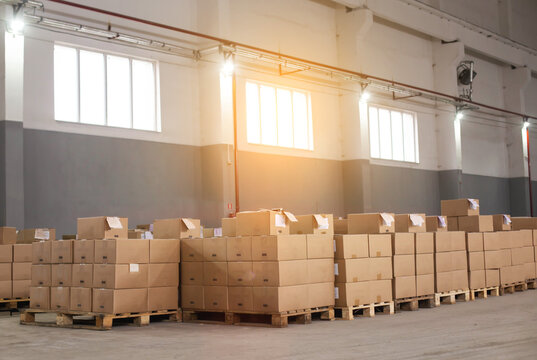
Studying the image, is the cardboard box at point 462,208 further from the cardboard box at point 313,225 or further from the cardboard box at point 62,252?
the cardboard box at point 62,252

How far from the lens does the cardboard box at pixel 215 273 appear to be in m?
9.38

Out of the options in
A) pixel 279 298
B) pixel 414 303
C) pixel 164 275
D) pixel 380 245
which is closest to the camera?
pixel 279 298

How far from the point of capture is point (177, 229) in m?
10.2

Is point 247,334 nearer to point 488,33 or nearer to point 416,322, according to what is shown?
point 416,322

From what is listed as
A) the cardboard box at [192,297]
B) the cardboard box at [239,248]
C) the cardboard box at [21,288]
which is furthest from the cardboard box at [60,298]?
the cardboard box at [239,248]

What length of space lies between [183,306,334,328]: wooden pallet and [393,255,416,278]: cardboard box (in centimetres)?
149

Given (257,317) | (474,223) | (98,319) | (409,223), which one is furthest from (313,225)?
(474,223)

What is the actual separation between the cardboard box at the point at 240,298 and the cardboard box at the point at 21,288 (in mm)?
4200

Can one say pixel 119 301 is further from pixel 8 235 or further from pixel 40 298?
pixel 8 235

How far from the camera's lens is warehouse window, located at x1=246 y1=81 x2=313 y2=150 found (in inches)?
691

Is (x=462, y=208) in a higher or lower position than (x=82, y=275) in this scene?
higher

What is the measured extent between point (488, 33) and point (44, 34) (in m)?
17.7

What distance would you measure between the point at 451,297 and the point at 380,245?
2.28 meters

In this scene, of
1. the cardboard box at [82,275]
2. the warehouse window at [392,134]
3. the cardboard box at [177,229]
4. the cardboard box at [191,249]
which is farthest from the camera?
the warehouse window at [392,134]
